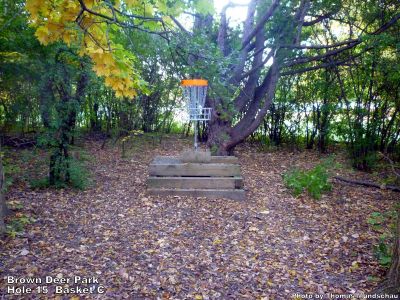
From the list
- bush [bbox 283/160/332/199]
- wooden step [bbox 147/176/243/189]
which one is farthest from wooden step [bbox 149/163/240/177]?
bush [bbox 283/160/332/199]

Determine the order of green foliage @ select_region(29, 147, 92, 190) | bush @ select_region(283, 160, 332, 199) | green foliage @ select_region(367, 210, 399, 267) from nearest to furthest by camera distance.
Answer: green foliage @ select_region(367, 210, 399, 267), green foliage @ select_region(29, 147, 92, 190), bush @ select_region(283, 160, 332, 199)

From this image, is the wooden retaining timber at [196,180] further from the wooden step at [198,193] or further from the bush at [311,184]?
the bush at [311,184]

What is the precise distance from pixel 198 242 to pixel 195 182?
1530 millimetres

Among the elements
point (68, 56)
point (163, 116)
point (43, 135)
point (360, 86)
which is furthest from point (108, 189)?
point (360, 86)

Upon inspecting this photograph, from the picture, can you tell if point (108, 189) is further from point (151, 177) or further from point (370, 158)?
point (370, 158)

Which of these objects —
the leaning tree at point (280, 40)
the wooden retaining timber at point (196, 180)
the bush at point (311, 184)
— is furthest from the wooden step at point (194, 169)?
the leaning tree at point (280, 40)

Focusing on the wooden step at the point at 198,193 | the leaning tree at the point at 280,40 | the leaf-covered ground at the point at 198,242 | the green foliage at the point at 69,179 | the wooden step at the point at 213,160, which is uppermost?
the leaning tree at the point at 280,40

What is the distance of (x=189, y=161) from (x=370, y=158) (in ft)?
11.6

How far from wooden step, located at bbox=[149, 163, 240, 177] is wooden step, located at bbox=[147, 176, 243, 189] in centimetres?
10

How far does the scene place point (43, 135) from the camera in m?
4.75

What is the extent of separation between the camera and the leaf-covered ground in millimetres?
2980

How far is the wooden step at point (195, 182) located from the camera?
5207 millimetres

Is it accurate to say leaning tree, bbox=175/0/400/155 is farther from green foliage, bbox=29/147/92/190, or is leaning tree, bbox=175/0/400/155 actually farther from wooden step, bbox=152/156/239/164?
green foliage, bbox=29/147/92/190

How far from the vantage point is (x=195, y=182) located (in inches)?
206
